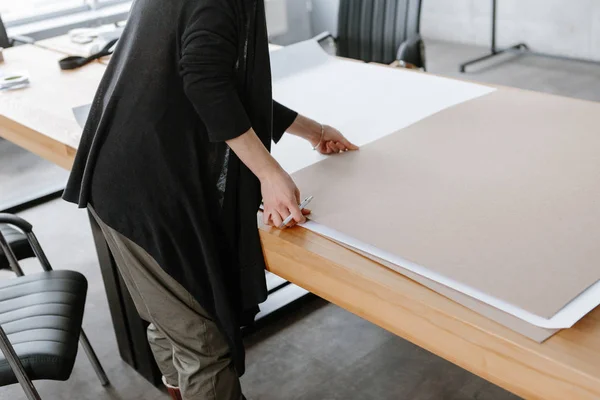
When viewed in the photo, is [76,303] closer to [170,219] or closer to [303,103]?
[170,219]

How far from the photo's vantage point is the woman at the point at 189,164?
109 centimetres

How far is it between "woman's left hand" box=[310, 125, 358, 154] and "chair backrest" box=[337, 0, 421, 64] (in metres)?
1.38

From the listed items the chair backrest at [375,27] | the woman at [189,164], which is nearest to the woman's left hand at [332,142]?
the woman at [189,164]

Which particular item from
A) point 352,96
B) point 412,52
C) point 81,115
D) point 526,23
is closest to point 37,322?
point 81,115

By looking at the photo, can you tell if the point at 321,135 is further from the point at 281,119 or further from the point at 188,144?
the point at 188,144

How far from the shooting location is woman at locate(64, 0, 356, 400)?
1.09 metres

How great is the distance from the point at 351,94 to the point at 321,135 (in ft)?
1.39

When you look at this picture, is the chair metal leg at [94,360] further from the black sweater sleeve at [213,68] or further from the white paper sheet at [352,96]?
the black sweater sleeve at [213,68]

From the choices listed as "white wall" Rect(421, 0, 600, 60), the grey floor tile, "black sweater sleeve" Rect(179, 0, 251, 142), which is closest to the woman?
"black sweater sleeve" Rect(179, 0, 251, 142)

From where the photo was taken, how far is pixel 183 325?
133 cm

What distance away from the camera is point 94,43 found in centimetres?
277

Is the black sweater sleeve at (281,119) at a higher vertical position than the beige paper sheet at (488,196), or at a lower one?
higher

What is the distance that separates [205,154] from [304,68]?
913 millimetres

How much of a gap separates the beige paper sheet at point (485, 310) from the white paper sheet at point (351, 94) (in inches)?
17.4
